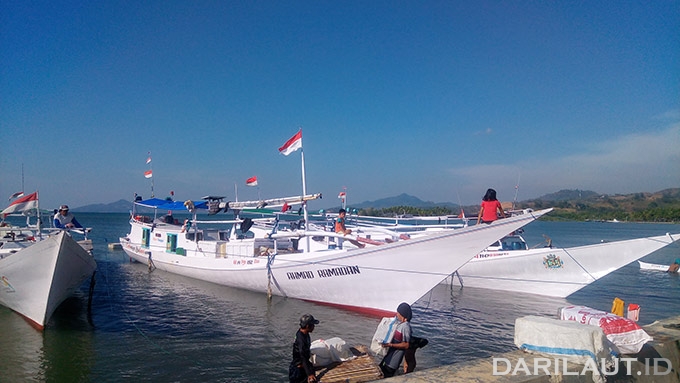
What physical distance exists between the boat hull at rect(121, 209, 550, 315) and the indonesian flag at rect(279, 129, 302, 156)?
416 cm

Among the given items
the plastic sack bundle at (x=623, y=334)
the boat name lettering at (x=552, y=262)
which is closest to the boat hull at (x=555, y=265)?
→ the boat name lettering at (x=552, y=262)

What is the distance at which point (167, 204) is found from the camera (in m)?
23.6

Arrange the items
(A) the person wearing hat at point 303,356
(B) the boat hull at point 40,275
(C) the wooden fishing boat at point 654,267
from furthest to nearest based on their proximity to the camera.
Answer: (C) the wooden fishing boat at point 654,267
(B) the boat hull at point 40,275
(A) the person wearing hat at point 303,356

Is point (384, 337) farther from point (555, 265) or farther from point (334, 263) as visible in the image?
point (555, 265)

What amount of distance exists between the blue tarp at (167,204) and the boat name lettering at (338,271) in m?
9.37

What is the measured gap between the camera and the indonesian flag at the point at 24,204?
43.0ft

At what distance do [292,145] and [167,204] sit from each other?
398 inches

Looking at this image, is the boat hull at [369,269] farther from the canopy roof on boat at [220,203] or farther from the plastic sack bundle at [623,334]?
the plastic sack bundle at [623,334]

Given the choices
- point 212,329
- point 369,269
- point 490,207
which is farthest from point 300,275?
point 490,207

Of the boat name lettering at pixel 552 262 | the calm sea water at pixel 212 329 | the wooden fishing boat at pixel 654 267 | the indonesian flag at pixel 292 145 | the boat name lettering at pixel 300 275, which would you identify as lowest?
the wooden fishing boat at pixel 654 267

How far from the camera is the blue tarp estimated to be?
21547 millimetres

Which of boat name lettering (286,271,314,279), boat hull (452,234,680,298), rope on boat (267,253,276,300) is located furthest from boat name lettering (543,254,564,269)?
rope on boat (267,253,276,300)

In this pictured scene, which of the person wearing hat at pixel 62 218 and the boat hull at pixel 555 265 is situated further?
the boat hull at pixel 555 265

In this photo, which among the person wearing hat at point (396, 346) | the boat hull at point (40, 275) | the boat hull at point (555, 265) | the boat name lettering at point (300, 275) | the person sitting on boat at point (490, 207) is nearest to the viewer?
the person wearing hat at point (396, 346)
